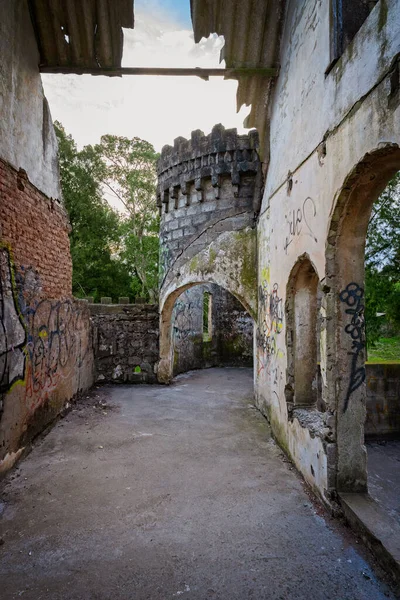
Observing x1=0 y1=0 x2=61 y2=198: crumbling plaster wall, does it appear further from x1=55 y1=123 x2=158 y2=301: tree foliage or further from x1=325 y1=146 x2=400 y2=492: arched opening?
x1=55 y1=123 x2=158 y2=301: tree foliage

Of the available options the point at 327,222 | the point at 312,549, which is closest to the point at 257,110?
the point at 327,222

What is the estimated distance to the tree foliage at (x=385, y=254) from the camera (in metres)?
6.54

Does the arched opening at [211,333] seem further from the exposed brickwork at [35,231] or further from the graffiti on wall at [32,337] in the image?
the exposed brickwork at [35,231]

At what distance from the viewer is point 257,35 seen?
19.0 feet

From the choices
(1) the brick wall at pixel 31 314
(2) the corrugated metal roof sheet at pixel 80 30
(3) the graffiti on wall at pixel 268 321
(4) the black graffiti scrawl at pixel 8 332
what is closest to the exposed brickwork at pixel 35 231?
(1) the brick wall at pixel 31 314

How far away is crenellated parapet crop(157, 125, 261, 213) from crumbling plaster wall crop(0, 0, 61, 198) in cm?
359

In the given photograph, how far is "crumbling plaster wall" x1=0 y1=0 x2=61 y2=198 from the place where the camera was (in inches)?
181

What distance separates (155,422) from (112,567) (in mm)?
3889

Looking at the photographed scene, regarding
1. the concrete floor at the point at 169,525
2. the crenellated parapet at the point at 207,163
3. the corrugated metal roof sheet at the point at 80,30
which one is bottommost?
the concrete floor at the point at 169,525

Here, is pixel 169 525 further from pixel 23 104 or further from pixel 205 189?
pixel 205 189

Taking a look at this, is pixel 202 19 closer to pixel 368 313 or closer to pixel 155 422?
pixel 368 313

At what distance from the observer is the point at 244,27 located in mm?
5789

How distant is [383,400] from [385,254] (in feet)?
8.47

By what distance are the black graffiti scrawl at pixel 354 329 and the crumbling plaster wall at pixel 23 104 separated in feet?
14.2
